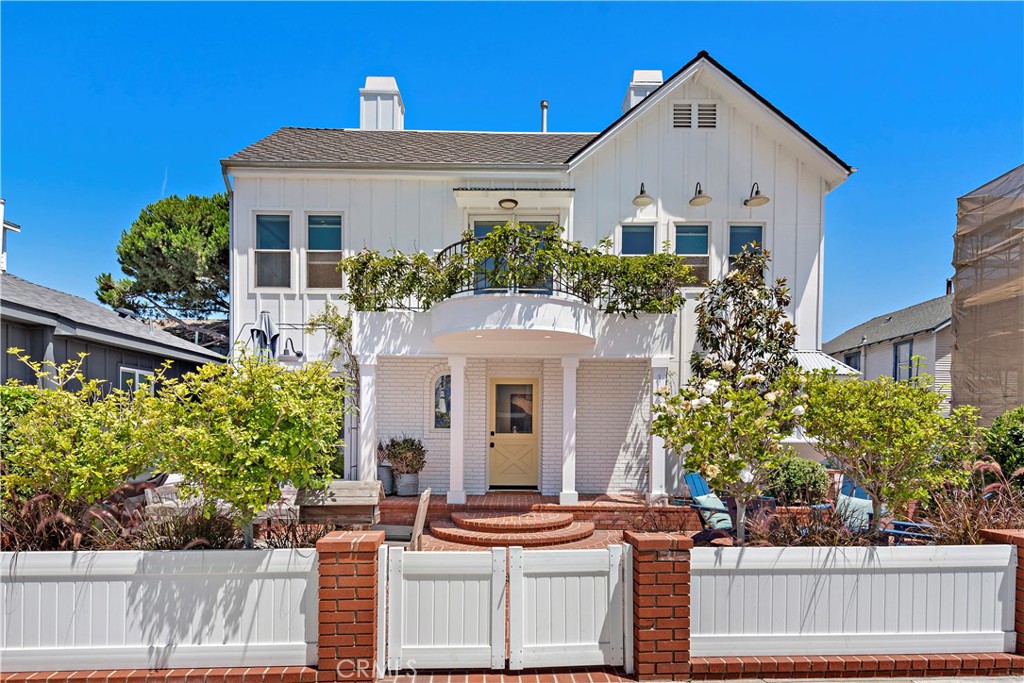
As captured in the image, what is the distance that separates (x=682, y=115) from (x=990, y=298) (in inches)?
281

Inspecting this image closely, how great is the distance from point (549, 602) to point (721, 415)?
2.39 meters

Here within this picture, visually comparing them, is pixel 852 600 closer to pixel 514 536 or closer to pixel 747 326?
pixel 514 536

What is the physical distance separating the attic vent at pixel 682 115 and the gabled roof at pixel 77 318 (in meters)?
12.4

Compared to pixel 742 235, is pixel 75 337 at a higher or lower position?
lower

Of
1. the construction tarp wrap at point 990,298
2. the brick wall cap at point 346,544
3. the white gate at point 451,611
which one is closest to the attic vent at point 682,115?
the construction tarp wrap at point 990,298

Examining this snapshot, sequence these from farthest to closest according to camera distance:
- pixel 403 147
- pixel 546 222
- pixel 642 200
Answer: pixel 403 147, pixel 546 222, pixel 642 200

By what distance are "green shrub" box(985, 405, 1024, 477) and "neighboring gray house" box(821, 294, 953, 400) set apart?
10.4 m

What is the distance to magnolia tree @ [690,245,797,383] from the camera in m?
9.21

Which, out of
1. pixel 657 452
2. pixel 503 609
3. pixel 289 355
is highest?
pixel 289 355

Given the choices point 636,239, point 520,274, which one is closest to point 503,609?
point 520,274

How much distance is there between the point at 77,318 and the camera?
8.94 meters

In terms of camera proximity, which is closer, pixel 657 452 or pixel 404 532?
pixel 404 532

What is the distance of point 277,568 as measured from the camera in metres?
3.77

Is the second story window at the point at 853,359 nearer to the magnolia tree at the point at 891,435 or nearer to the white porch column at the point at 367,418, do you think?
the magnolia tree at the point at 891,435
